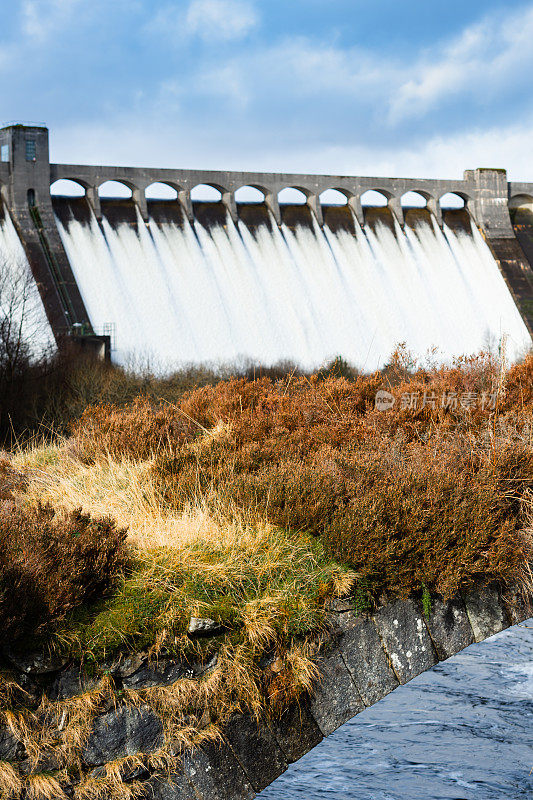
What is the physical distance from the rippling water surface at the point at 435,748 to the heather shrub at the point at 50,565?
8.38 feet

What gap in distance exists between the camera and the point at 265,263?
97.8ft

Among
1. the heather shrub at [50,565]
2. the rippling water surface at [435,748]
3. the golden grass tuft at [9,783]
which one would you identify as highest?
the heather shrub at [50,565]

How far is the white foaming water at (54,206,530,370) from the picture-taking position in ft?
89.2

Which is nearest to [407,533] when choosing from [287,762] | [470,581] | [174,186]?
[470,581]

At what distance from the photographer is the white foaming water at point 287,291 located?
27.2 meters

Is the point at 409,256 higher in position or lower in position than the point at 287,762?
higher

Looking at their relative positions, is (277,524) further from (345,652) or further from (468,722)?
(468,722)

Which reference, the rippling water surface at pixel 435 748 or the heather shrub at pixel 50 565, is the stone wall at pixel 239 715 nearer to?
the heather shrub at pixel 50 565

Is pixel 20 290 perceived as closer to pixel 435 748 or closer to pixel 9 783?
pixel 435 748

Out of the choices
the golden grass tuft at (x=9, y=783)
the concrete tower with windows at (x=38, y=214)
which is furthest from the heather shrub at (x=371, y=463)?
the concrete tower with windows at (x=38, y=214)

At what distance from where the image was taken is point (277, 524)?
19.6 ft

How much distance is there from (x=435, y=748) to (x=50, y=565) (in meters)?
3.97

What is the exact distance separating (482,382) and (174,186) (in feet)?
72.4

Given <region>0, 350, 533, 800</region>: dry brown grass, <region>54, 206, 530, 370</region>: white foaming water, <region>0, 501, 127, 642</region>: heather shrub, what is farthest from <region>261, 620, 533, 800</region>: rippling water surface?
<region>54, 206, 530, 370</region>: white foaming water
